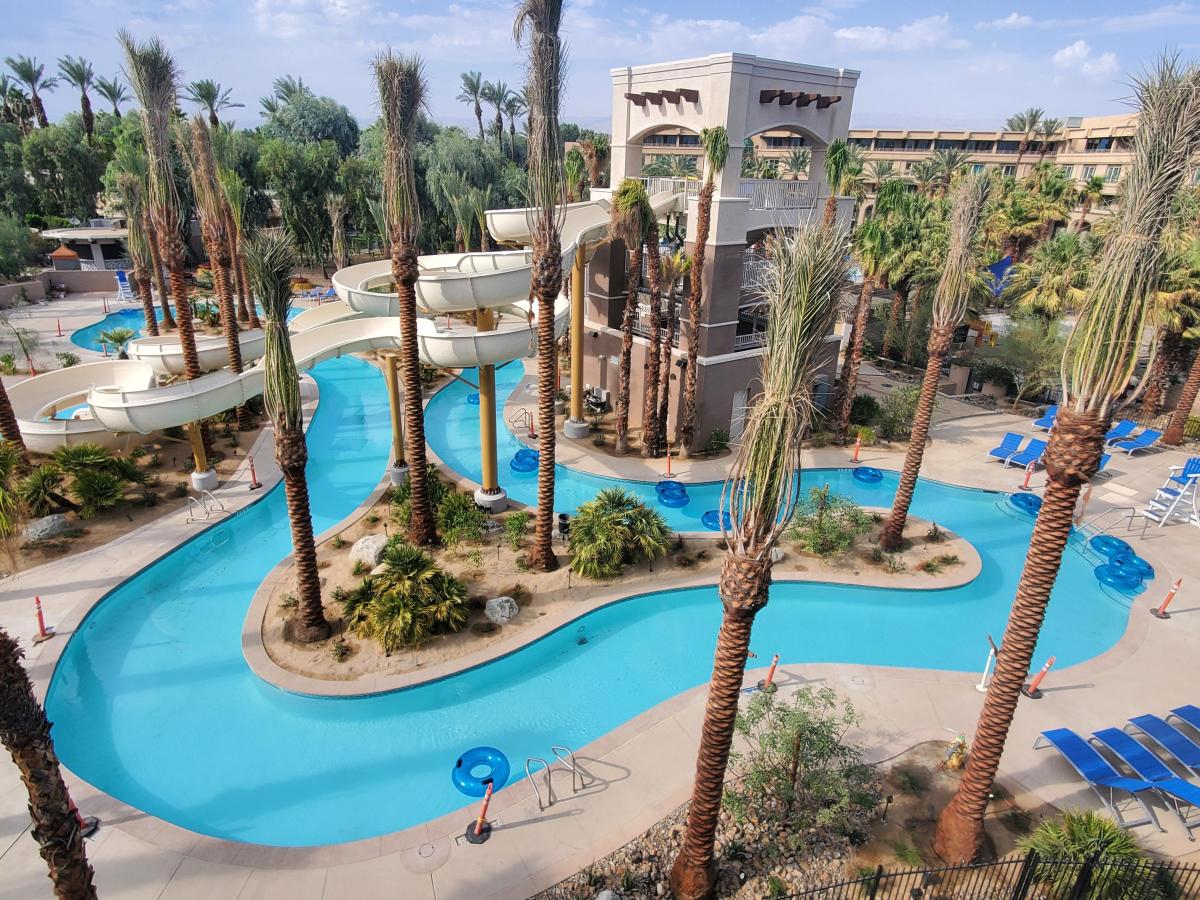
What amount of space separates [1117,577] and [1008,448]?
7.40 metres

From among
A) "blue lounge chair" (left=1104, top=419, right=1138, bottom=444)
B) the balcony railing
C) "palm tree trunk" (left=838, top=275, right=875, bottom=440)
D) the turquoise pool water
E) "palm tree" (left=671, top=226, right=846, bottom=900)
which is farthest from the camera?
"blue lounge chair" (left=1104, top=419, right=1138, bottom=444)

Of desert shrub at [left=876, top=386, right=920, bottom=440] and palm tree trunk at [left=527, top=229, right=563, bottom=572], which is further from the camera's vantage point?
desert shrub at [left=876, top=386, right=920, bottom=440]

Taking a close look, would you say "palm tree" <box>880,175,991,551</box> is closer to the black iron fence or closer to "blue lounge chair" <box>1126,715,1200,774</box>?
"blue lounge chair" <box>1126,715,1200,774</box>

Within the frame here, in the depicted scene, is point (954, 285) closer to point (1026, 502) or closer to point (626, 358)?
point (1026, 502)

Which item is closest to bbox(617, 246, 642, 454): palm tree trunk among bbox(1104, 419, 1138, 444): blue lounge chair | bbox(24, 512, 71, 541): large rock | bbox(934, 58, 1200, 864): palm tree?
bbox(934, 58, 1200, 864): palm tree

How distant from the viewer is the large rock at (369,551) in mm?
16641

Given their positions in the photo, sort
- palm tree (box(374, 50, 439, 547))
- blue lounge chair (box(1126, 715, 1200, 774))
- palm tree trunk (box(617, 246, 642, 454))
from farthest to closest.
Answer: palm tree trunk (box(617, 246, 642, 454))
palm tree (box(374, 50, 439, 547))
blue lounge chair (box(1126, 715, 1200, 774))

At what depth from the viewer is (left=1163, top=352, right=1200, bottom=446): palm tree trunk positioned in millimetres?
24466

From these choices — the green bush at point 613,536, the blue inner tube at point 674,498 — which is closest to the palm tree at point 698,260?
the blue inner tube at point 674,498

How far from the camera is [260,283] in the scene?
39.4ft

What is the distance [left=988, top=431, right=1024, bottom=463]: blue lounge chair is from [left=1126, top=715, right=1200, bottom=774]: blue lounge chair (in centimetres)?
1354

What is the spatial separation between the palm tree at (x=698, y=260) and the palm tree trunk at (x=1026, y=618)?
13.8 metres

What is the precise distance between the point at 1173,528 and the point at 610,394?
18983 millimetres

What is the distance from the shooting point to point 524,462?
2325 cm
